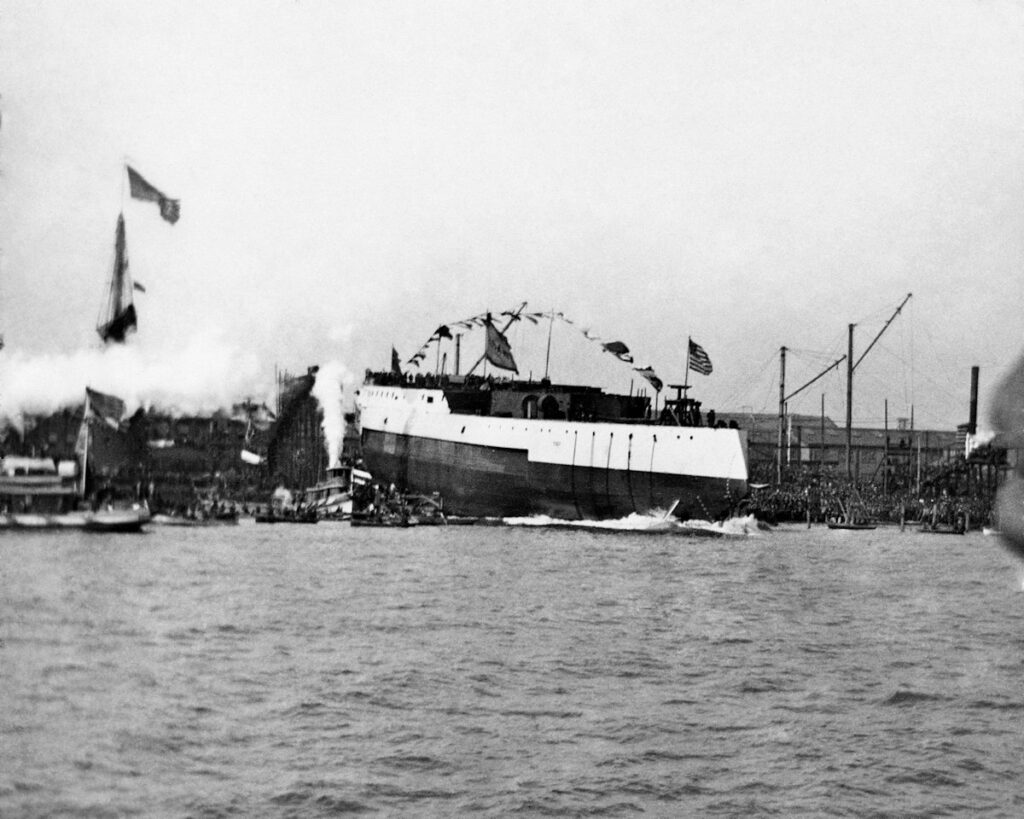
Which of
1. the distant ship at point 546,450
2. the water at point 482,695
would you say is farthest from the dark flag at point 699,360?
the water at point 482,695

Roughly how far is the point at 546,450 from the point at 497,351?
1048cm

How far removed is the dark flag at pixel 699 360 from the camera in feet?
200

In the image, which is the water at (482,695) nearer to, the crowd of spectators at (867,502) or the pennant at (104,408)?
the pennant at (104,408)

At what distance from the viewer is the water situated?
1235 centimetres

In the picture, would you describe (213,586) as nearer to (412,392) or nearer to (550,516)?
(550,516)

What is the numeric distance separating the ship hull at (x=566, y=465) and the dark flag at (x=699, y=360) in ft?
8.77

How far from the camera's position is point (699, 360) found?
2406 inches

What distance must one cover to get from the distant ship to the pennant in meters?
29.2

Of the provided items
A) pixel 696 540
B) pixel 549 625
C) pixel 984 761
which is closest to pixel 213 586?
pixel 549 625

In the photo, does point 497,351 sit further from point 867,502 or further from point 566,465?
point 867,502

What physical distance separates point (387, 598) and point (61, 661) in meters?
11.6

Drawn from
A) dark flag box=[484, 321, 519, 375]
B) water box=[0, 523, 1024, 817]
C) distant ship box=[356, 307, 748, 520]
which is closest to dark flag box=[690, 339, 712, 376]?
distant ship box=[356, 307, 748, 520]

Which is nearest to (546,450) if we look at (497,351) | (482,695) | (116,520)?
(497,351)

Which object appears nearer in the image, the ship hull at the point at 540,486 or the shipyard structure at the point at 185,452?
the shipyard structure at the point at 185,452
